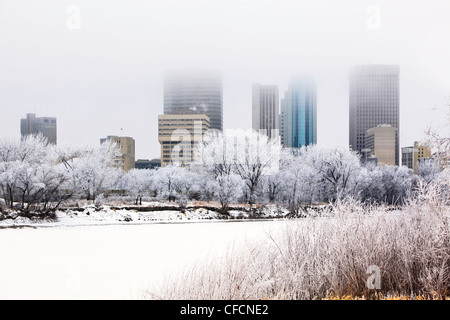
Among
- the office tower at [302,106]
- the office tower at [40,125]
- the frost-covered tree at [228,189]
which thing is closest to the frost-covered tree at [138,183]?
the frost-covered tree at [228,189]

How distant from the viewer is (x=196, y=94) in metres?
15.4

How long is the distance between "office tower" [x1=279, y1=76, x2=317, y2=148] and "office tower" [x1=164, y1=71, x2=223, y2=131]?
3.00 m

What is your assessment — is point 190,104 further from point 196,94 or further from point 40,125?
point 40,125

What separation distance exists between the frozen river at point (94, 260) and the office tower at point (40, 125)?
5.63m

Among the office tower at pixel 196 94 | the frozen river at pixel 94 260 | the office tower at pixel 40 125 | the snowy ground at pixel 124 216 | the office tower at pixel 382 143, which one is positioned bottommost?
the snowy ground at pixel 124 216

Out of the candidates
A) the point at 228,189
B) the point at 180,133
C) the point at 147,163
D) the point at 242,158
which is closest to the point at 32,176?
the point at 147,163

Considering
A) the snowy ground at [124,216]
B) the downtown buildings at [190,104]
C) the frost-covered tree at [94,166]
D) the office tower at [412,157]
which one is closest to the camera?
the office tower at [412,157]

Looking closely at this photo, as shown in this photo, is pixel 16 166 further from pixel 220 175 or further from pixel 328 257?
pixel 328 257

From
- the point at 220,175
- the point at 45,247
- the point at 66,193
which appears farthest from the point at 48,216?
the point at 220,175

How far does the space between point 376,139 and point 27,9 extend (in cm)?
1595

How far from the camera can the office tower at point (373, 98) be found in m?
16.1

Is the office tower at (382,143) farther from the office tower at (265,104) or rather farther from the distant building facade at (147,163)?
the distant building facade at (147,163)

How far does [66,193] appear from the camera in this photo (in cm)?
2259

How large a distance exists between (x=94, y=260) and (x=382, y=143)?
1520 cm
